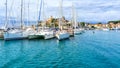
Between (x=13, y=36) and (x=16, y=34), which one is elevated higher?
(x=16, y=34)

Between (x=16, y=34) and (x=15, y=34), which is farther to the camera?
(x=16, y=34)

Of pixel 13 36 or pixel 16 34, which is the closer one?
pixel 13 36

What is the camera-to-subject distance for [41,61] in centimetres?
2809

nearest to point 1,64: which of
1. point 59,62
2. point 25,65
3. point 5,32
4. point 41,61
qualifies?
point 25,65

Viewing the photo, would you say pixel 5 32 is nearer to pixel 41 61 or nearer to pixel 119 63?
pixel 41 61

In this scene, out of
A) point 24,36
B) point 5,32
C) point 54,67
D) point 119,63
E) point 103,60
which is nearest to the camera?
point 54,67

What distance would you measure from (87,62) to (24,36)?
105ft

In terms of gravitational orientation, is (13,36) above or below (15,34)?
below

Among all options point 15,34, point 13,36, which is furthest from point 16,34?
point 13,36

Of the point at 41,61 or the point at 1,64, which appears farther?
the point at 41,61

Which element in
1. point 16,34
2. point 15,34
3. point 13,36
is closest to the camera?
point 13,36

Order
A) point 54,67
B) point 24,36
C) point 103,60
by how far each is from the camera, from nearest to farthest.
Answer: point 54,67 → point 103,60 → point 24,36

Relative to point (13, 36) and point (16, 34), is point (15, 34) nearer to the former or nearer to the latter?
point (16, 34)

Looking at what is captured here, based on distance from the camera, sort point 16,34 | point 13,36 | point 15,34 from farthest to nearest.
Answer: point 16,34
point 15,34
point 13,36
